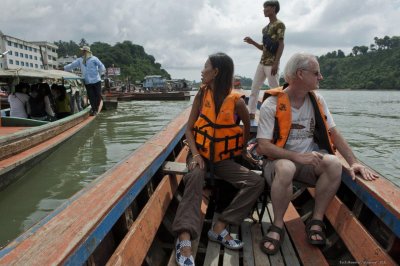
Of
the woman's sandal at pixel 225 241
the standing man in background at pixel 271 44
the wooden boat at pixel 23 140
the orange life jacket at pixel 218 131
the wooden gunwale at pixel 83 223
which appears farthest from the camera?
the standing man in background at pixel 271 44

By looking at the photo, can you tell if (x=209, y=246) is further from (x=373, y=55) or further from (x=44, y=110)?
(x=373, y=55)

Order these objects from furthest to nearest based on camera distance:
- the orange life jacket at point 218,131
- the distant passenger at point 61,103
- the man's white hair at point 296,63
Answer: the distant passenger at point 61,103 → the orange life jacket at point 218,131 → the man's white hair at point 296,63

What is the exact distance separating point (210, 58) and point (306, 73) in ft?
2.22

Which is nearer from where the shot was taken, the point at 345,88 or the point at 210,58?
the point at 210,58

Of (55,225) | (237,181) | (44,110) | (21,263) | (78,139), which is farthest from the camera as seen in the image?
(78,139)

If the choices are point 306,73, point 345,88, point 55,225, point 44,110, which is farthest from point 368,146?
point 345,88

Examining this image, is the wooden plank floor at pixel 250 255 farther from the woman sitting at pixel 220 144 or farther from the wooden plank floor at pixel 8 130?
the wooden plank floor at pixel 8 130

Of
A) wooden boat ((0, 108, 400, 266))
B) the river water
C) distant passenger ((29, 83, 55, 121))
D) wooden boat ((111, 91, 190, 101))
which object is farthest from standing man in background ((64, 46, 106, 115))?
wooden boat ((111, 91, 190, 101))

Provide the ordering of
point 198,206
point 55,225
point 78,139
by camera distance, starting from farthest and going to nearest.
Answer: point 78,139
point 198,206
point 55,225

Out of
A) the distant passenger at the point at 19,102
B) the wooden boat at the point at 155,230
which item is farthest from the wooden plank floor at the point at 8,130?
the wooden boat at the point at 155,230

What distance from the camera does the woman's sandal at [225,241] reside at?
2.18 m

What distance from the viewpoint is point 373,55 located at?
99.5 m

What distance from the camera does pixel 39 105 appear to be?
→ 700 centimetres

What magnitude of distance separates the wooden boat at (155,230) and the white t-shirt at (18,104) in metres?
4.79
